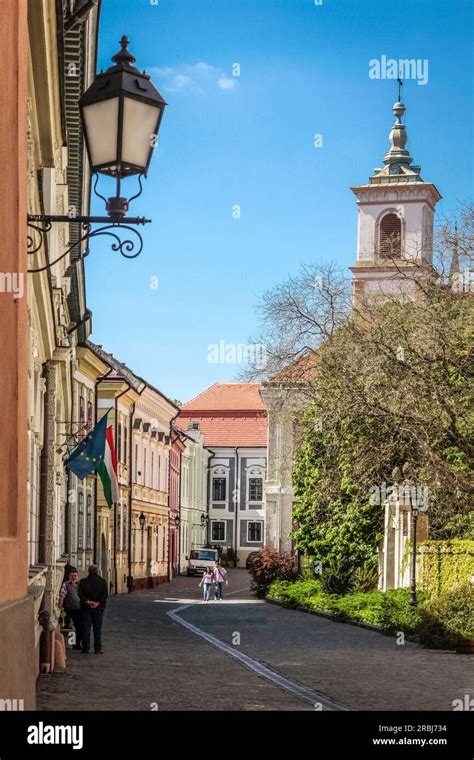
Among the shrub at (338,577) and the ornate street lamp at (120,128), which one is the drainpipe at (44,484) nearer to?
the ornate street lamp at (120,128)

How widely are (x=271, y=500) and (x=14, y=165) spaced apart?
5734 centimetres

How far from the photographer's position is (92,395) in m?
43.9

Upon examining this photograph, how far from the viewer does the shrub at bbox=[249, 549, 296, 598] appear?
4838cm

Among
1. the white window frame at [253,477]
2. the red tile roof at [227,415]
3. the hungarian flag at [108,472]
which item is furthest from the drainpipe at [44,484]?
the red tile roof at [227,415]

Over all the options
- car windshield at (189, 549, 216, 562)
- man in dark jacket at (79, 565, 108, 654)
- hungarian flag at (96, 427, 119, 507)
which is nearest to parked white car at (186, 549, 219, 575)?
car windshield at (189, 549, 216, 562)

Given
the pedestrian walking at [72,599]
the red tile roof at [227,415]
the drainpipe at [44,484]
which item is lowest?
the pedestrian walking at [72,599]

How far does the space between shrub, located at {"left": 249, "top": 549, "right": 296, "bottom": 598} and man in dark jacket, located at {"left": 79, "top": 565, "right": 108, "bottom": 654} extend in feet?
88.1

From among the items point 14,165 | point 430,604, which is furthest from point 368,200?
point 14,165

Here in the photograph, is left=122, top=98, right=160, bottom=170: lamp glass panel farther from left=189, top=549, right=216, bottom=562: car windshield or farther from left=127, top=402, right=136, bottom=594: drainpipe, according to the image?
left=189, top=549, right=216, bottom=562: car windshield

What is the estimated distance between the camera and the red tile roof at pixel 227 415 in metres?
96.1

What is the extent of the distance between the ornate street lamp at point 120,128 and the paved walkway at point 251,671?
599 centimetres

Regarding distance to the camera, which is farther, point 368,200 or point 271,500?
point 368,200

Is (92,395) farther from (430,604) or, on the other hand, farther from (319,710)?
(319,710)

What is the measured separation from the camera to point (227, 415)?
327 ft
